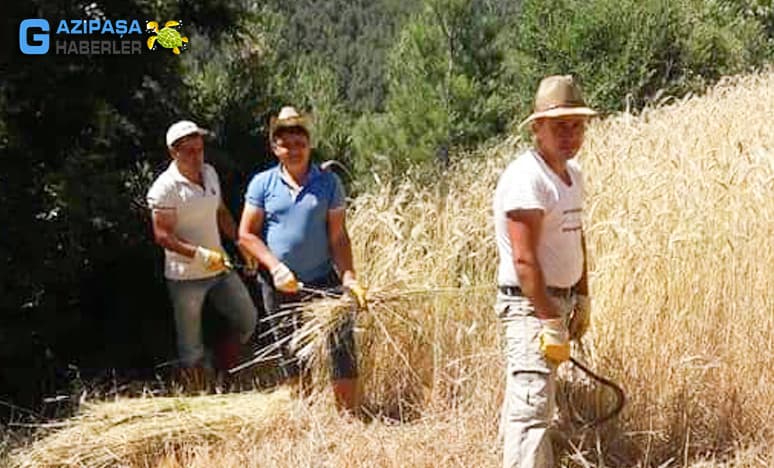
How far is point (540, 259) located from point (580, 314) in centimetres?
33

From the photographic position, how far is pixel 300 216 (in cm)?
387

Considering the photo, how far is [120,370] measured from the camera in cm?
504

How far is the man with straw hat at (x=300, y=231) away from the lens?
386cm

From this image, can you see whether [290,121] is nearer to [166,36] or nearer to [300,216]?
[300,216]

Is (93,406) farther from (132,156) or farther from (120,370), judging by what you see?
(132,156)

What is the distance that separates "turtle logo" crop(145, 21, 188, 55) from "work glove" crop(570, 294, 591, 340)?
3104 mm

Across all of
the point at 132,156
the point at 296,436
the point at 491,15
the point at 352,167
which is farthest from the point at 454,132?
the point at 296,436

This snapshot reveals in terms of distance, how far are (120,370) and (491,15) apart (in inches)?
1026

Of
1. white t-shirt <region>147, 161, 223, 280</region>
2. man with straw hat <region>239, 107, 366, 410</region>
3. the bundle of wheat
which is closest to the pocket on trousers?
man with straw hat <region>239, 107, 366, 410</region>

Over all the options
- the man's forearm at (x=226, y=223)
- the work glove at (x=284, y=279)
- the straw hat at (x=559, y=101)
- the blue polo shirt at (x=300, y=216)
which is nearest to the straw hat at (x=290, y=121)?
the blue polo shirt at (x=300, y=216)

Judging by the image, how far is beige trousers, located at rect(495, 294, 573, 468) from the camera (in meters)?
3.12

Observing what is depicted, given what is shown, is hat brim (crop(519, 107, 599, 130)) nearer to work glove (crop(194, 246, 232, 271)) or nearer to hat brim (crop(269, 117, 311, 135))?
hat brim (crop(269, 117, 311, 135))

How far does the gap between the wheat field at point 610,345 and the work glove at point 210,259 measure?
0.73 meters

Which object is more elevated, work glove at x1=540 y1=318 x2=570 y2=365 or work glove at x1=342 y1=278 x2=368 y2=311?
work glove at x1=342 y1=278 x2=368 y2=311
